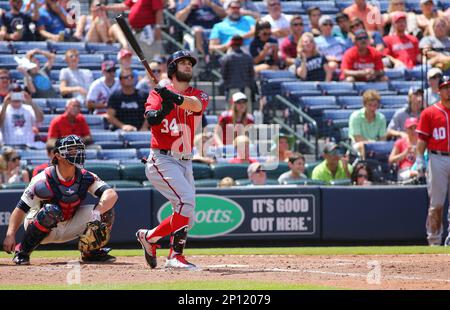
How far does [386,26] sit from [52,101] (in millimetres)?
6737

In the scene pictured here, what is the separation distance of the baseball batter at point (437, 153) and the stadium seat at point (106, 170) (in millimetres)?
4084

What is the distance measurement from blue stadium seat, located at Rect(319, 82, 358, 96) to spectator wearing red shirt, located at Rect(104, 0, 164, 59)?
2727 millimetres

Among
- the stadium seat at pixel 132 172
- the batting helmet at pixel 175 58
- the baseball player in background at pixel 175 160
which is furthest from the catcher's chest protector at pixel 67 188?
the stadium seat at pixel 132 172

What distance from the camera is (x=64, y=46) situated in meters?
16.5

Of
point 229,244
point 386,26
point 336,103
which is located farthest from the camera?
point 386,26

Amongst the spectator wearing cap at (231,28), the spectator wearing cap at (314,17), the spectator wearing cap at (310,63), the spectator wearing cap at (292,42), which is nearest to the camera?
the spectator wearing cap at (310,63)

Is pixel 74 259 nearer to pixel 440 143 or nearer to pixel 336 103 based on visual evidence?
pixel 440 143

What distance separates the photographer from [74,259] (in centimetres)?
1080

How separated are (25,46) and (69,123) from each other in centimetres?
236

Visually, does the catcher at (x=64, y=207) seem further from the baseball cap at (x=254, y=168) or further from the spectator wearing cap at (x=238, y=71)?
the spectator wearing cap at (x=238, y=71)

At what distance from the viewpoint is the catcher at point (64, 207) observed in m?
9.86

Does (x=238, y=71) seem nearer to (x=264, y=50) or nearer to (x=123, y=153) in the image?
(x=264, y=50)

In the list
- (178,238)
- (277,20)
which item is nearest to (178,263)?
(178,238)
